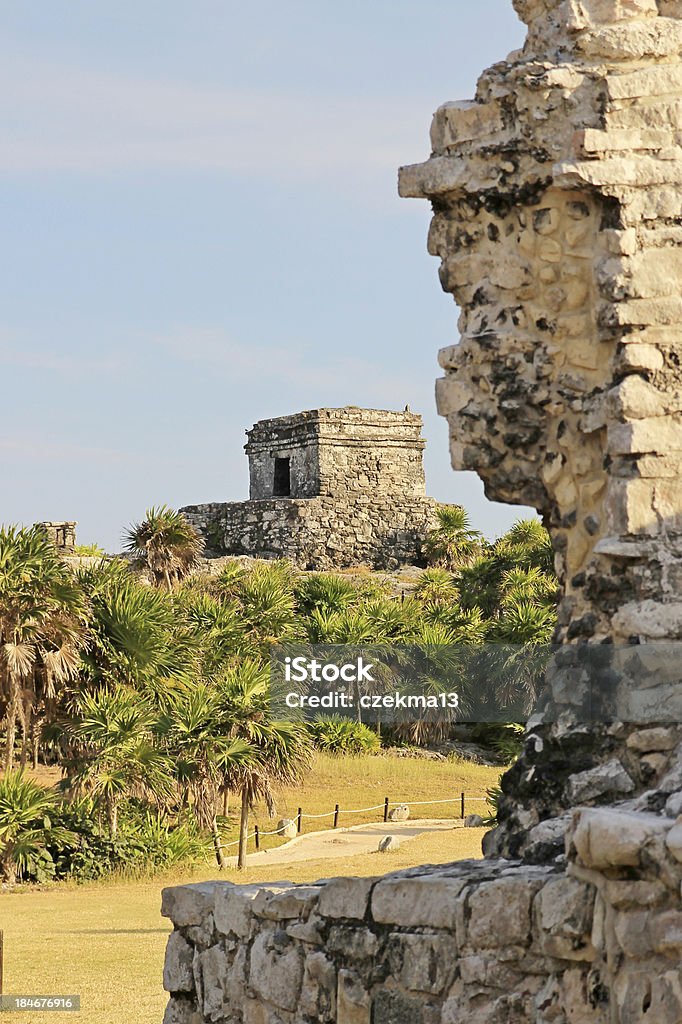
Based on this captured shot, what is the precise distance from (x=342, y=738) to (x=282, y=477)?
47.4ft

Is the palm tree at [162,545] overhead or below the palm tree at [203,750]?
overhead

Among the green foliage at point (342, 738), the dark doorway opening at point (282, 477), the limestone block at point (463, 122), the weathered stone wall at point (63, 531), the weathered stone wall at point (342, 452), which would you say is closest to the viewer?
the limestone block at point (463, 122)

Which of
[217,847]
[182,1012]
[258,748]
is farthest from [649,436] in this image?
[217,847]

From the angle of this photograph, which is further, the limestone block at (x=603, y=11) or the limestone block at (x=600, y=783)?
the limestone block at (x=603, y=11)

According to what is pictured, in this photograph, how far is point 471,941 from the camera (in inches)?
133

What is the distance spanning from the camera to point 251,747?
16.0 metres

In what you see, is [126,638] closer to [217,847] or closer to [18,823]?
[18,823]

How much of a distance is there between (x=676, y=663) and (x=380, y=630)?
21691 millimetres

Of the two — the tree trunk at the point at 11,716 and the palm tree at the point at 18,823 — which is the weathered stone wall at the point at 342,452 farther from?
the palm tree at the point at 18,823

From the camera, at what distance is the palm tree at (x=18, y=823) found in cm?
1488

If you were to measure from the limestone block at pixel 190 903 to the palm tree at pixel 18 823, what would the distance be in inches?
425

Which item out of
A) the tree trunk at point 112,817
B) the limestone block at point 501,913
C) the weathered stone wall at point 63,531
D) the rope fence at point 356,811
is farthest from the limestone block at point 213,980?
the weathered stone wall at point 63,531

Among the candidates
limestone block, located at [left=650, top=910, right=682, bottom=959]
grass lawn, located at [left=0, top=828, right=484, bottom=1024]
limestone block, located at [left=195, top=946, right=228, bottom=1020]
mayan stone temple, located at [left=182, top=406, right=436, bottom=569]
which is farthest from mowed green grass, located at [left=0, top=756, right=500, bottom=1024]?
mayan stone temple, located at [left=182, top=406, right=436, bottom=569]

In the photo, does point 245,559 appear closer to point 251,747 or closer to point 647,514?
point 251,747
